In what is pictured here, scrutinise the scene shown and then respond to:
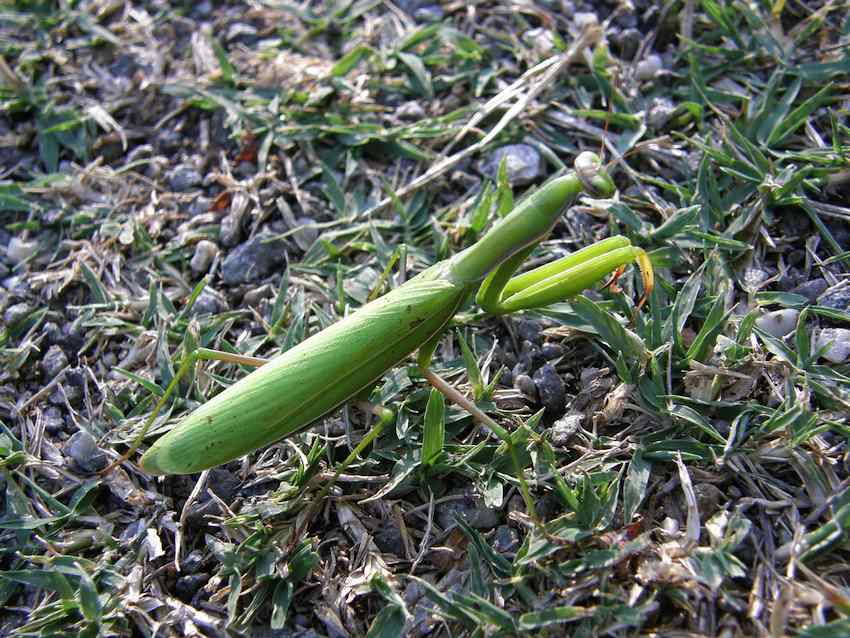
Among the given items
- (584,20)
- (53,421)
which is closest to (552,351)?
(584,20)

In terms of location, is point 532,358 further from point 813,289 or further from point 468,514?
point 813,289

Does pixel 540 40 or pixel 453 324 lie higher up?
pixel 540 40

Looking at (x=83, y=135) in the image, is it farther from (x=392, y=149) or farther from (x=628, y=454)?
(x=628, y=454)

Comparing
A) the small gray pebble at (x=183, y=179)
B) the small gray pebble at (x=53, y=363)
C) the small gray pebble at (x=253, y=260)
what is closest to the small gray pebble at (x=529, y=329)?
the small gray pebble at (x=253, y=260)

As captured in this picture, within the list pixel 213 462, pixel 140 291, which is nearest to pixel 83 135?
pixel 140 291

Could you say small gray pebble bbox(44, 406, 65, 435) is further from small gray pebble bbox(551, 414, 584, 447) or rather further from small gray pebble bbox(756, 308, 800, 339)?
small gray pebble bbox(756, 308, 800, 339)

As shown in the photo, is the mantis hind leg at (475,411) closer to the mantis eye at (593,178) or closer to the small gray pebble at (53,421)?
the mantis eye at (593,178)
